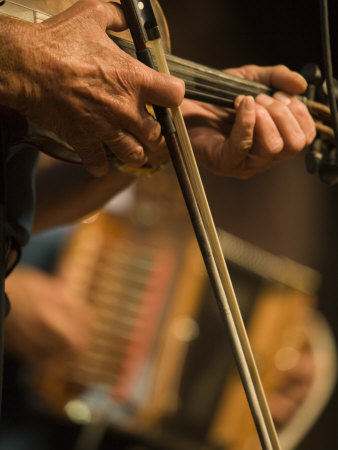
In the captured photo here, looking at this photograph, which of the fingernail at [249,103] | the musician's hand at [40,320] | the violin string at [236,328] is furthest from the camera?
the musician's hand at [40,320]

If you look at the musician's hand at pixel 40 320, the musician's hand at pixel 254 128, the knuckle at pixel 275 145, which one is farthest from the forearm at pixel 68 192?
the musician's hand at pixel 40 320

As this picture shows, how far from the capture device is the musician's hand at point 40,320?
177cm

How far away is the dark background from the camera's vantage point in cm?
273

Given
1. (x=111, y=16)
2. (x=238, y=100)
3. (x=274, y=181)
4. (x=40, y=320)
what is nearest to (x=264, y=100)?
(x=238, y=100)

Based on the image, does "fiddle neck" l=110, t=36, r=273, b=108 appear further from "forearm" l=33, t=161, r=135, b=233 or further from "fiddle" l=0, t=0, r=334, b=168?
"forearm" l=33, t=161, r=135, b=233

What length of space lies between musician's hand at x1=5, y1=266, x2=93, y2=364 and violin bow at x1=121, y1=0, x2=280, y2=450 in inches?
47.9

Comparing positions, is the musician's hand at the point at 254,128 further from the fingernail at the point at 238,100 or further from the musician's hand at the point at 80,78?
the musician's hand at the point at 80,78

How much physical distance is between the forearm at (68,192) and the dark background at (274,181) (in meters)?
1.61

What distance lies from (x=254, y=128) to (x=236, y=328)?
0.35 meters

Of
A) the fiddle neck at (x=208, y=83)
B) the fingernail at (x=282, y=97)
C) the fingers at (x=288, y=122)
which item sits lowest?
the fingers at (x=288, y=122)

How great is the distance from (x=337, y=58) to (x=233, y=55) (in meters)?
0.53

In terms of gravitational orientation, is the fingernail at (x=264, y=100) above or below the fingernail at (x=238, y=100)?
below

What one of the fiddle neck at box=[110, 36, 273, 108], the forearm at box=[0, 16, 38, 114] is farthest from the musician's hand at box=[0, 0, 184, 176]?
the fiddle neck at box=[110, 36, 273, 108]

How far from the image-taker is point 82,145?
703 mm
